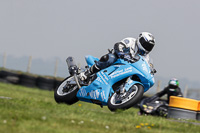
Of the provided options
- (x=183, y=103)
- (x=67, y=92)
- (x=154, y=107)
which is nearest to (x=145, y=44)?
(x=67, y=92)

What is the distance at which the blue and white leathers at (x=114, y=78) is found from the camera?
829cm

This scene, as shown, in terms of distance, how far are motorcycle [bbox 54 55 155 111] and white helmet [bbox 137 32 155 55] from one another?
337 millimetres

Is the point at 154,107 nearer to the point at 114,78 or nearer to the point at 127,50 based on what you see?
the point at 127,50

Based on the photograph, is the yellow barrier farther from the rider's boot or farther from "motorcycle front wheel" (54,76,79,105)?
"motorcycle front wheel" (54,76,79,105)

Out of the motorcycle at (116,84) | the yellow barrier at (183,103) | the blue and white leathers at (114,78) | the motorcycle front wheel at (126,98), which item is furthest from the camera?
the yellow barrier at (183,103)

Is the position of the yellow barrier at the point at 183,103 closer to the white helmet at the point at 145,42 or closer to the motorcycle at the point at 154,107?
the motorcycle at the point at 154,107

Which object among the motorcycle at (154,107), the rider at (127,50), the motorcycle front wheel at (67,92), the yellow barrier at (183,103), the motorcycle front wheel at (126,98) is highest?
the rider at (127,50)

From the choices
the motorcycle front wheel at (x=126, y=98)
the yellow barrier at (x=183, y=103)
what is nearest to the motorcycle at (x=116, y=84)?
the motorcycle front wheel at (x=126, y=98)

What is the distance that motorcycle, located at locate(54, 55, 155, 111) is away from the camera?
26.6 feet

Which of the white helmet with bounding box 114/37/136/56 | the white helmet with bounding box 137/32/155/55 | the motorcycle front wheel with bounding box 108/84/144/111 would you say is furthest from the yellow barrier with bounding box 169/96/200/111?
the motorcycle front wheel with bounding box 108/84/144/111

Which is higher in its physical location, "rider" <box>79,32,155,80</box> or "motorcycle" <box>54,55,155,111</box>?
"rider" <box>79,32,155,80</box>

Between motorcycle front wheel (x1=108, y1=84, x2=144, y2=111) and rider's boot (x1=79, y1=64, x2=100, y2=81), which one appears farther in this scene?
rider's boot (x1=79, y1=64, x2=100, y2=81)

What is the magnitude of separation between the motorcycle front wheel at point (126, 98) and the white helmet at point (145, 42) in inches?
42.3

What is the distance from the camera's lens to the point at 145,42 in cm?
876
